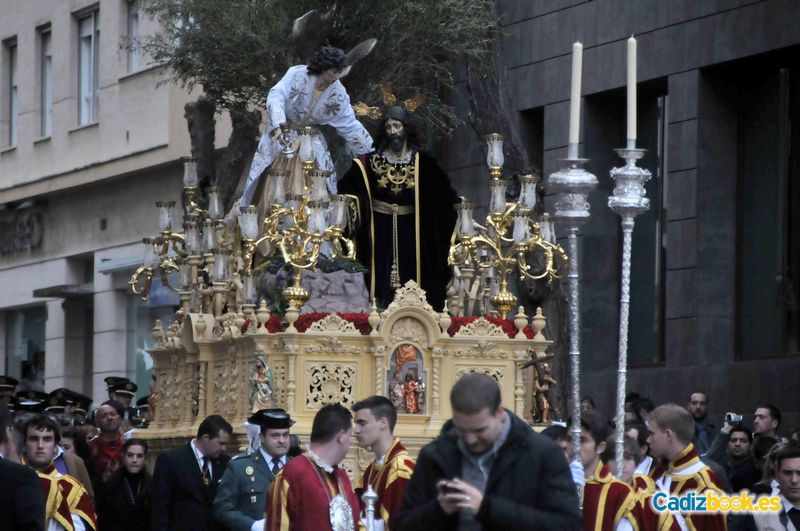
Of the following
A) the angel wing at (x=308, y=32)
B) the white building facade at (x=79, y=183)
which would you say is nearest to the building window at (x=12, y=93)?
the white building facade at (x=79, y=183)

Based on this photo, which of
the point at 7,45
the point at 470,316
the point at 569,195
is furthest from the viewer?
the point at 7,45

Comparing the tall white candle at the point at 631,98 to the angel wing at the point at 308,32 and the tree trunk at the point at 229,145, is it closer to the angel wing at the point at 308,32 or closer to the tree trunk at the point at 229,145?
the angel wing at the point at 308,32

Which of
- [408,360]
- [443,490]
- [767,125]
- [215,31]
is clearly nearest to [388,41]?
[215,31]

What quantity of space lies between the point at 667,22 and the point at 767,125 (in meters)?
1.88

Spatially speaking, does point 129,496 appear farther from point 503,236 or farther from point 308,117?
point 503,236

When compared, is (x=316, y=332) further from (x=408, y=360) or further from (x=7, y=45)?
(x=7, y=45)

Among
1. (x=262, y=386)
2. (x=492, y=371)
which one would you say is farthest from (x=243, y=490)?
(x=492, y=371)

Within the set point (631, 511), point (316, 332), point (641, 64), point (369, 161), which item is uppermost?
point (641, 64)

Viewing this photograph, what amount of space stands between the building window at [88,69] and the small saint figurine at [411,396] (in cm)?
2202

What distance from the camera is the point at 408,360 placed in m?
14.9

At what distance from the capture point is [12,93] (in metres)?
39.5

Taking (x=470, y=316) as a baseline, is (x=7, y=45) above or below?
above

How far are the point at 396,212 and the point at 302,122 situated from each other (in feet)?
3.36

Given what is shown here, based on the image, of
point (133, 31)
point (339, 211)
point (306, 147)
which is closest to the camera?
point (339, 211)
